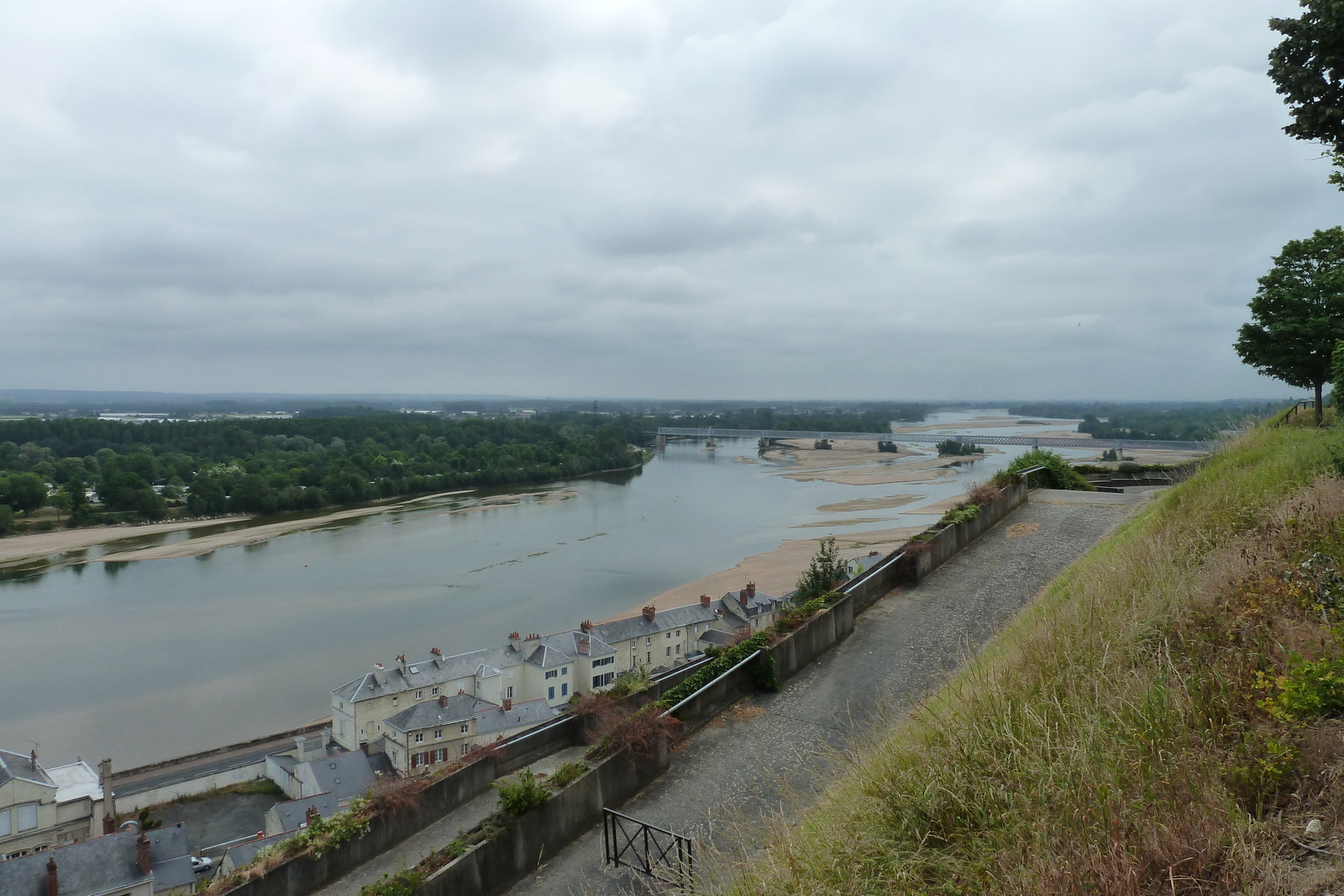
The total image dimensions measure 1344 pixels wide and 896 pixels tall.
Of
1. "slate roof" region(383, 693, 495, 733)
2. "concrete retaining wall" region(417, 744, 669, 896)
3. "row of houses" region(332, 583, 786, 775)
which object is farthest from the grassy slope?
"slate roof" region(383, 693, 495, 733)

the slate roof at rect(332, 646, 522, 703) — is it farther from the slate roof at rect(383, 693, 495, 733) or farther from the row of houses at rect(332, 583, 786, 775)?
the slate roof at rect(383, 693, 495, 733)

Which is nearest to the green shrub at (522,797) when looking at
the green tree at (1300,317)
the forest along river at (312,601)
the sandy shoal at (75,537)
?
the forest along river at (312,601)

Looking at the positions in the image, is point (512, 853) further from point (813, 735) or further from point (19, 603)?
point (19, 603)

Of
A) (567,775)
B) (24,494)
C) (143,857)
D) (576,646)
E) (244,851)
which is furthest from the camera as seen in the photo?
(24,494)

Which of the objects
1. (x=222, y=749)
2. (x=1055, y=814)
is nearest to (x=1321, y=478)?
(x=1055, y=814)

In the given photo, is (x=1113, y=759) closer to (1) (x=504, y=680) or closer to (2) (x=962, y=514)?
(2) (x=962, y=514)

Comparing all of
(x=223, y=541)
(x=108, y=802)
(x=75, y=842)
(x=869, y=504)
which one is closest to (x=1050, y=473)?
(x=75, y=842)
